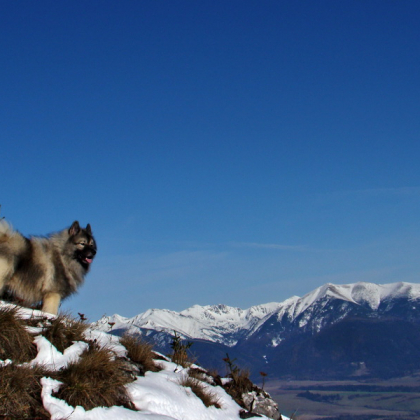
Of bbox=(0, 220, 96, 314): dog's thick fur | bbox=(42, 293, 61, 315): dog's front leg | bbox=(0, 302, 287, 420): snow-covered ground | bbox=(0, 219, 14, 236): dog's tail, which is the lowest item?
bbox=(0, 302, 287, 420): snow-covered ground

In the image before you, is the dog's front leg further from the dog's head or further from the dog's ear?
the dog's ear

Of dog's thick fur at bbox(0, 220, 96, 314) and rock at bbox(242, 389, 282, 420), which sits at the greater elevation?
dog's thick fur at bbox(0, 220, 96, 314)

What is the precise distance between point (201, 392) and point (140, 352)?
5.98 ft

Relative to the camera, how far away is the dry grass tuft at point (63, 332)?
429 inches

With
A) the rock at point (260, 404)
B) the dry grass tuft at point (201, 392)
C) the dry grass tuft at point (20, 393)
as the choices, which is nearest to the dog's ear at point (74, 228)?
the dry grass tuft at point (201, 392)

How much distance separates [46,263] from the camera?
43.2ft

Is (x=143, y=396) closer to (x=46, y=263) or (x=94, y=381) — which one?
(x=94, y=381)

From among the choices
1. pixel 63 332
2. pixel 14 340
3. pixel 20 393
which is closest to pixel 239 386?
pixel 63 332

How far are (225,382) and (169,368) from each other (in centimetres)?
206

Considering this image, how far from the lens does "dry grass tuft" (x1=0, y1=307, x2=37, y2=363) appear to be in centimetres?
977

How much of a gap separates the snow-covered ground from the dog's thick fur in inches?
39.2

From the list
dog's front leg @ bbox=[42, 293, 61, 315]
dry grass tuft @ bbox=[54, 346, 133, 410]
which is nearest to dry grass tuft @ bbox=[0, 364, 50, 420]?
dry grass tuft @ bbox=[54, 346, 133, 410]

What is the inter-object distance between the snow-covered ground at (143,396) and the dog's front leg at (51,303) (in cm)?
78

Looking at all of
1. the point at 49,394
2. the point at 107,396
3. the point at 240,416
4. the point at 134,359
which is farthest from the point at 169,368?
the point at 49,394
